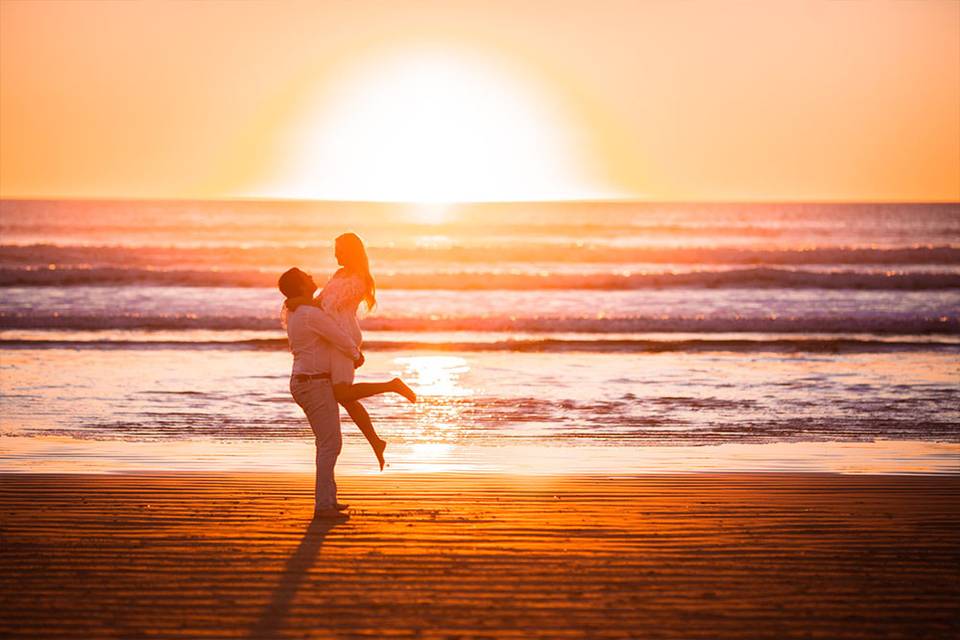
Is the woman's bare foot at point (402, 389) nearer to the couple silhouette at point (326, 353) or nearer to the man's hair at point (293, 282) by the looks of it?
the couple silhouette at point (326, 353)

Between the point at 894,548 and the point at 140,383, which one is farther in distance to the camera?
the point at 140,383

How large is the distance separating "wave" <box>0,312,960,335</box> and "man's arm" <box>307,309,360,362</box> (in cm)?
1551

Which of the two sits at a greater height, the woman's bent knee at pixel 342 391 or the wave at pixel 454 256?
the wave at pixel 454 256

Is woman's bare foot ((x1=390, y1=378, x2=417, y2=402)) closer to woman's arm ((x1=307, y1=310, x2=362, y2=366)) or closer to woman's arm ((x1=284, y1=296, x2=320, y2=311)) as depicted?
woman's arm ((x1=307, y1=310, x2=362, y2=366))

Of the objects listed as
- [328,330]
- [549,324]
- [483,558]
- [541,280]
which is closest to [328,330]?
[328,330]

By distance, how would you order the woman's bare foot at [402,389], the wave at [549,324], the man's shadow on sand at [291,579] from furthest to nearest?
the wave at [549,324], the woman's bare foot at [402,389], the man's shadow on sand at [291,579]

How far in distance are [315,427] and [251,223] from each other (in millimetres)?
73198

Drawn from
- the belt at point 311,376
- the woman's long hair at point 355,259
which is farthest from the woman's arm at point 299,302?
the belt at point 311,376

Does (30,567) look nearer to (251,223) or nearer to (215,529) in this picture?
(215,529)

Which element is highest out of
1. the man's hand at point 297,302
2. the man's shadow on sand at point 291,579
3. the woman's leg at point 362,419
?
the man's hand at point 297,302

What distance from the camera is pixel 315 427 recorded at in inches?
275

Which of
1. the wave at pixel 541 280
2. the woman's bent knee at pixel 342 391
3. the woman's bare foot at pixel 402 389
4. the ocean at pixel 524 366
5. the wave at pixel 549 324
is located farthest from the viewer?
the wave at pixel 541 280

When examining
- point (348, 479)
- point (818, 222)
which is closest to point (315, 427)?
point (348, 479)

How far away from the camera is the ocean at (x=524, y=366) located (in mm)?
9805
